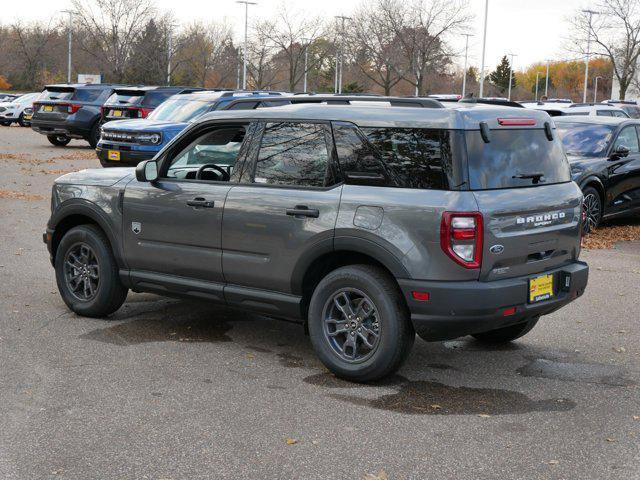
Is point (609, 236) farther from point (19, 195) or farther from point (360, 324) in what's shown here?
point (19, 195)

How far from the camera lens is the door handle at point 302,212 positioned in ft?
19.4

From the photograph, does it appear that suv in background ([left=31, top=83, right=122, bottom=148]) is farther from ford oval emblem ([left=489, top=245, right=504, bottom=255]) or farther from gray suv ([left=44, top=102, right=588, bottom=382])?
ford oval emblem ([left=489, top=245, right=504, bottom=255])

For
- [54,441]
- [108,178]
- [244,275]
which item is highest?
[108,178]

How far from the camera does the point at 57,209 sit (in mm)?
7594

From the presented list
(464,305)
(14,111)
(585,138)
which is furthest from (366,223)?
(14,111)

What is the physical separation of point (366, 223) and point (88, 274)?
9.48ft

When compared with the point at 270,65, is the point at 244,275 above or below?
below

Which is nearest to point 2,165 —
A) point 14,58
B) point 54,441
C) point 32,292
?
point 32,292

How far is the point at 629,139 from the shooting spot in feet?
46.9

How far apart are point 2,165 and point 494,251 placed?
60.9 ft

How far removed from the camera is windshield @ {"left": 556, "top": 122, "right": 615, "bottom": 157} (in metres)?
13.8

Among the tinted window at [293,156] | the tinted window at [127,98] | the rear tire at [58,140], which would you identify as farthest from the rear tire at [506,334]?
the rear tire at [58,140]

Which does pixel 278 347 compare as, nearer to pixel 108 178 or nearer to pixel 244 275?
pixel 244 275

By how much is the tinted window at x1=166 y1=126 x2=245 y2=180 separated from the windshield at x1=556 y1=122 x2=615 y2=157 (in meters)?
8.19
